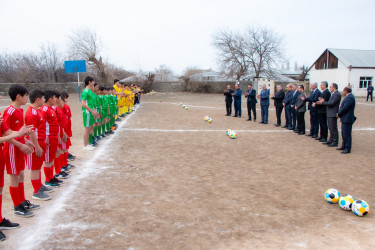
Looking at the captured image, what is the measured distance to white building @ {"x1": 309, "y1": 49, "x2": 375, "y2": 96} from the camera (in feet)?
111

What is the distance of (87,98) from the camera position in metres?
7.58

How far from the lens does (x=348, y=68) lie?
1325 inches

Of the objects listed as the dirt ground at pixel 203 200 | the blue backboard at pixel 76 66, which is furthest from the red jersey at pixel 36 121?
the blue backboard at pixel 76 66

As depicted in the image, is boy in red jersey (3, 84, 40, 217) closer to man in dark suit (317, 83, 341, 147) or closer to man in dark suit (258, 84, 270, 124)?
man in dark suit (317, 83, 341, 147)

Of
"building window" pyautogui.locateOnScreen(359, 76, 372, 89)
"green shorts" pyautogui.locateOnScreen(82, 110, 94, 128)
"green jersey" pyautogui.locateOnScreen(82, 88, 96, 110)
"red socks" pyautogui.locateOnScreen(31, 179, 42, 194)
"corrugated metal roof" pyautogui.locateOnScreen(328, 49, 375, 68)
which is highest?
"corrugated metal roof" pyautogui.locateOnScreen(328, 49, 375, 68)

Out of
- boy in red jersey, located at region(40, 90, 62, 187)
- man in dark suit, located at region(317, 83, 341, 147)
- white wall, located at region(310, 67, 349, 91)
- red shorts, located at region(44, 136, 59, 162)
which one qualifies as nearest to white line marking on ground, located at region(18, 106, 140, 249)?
boy in red jersey, located at region(40, 90, 62, 187)

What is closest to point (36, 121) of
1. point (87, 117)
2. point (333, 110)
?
point (87, 117)

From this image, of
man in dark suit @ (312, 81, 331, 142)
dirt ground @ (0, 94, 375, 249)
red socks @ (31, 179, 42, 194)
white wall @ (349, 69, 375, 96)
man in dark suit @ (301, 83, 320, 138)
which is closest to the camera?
dirt ground @ (0, 94, 375, 249)

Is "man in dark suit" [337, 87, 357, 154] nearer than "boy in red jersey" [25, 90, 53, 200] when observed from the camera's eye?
No

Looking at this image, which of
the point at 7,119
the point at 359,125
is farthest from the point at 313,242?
the point at 359,125

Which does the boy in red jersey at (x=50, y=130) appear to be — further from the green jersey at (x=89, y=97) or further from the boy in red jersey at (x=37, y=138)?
the green jersey at (x=89, y=97)

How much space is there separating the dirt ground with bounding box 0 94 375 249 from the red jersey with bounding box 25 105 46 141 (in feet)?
3.67

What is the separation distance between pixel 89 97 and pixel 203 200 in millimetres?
4673

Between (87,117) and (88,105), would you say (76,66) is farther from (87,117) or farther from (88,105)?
(87,117)
